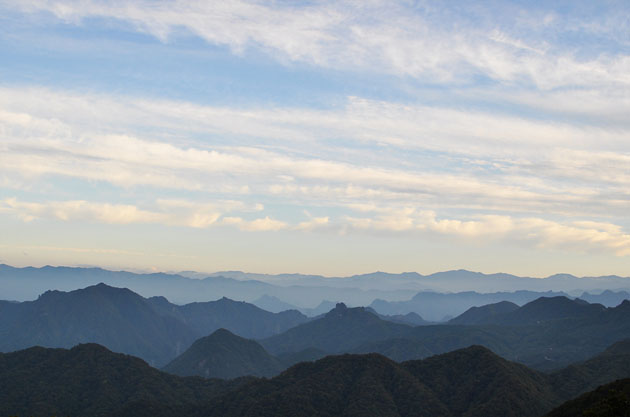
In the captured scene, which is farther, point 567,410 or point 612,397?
point 567,410

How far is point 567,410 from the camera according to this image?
156 metres

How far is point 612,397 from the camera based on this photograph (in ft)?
431

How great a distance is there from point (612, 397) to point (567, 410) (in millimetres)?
27366
